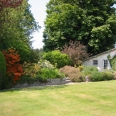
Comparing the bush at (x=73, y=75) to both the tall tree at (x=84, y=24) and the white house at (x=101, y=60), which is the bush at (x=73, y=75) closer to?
the white house at (x=101, y=60)

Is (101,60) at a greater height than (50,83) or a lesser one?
greater

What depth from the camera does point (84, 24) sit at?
3553 cm

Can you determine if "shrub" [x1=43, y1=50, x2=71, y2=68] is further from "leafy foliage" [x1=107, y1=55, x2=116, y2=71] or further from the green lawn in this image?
the green lawn

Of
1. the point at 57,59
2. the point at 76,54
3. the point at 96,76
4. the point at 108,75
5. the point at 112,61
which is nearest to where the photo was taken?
the point at 96,76

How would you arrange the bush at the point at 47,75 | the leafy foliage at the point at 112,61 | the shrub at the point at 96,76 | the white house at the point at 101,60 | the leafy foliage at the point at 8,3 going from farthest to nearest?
the white house at the point at 101,60, the leafy foliage at the point at 112,61, the shrub at the point at 96,76, the bush at the point at 47,75, the leafy foliage at the point at 8,3

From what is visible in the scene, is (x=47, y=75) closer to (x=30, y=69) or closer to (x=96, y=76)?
(x=30, y=69)

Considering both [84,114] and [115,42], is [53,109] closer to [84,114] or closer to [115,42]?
[84,114]

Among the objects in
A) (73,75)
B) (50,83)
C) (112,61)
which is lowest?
(50,83)

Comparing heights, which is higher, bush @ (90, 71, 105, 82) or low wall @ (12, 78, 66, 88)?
bush @ (90, 71, 105, 82)

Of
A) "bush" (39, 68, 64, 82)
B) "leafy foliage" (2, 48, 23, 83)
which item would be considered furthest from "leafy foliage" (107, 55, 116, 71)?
"leafy foliage" (2, 48, 23, 83)

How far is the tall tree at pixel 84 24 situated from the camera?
115 feet

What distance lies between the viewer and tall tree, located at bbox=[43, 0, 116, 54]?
115 ft

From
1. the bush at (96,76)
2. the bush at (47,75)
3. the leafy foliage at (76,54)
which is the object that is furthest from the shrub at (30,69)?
A: the leafy foliage at (76,54)

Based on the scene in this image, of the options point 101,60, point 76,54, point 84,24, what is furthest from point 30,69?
point 84,24
